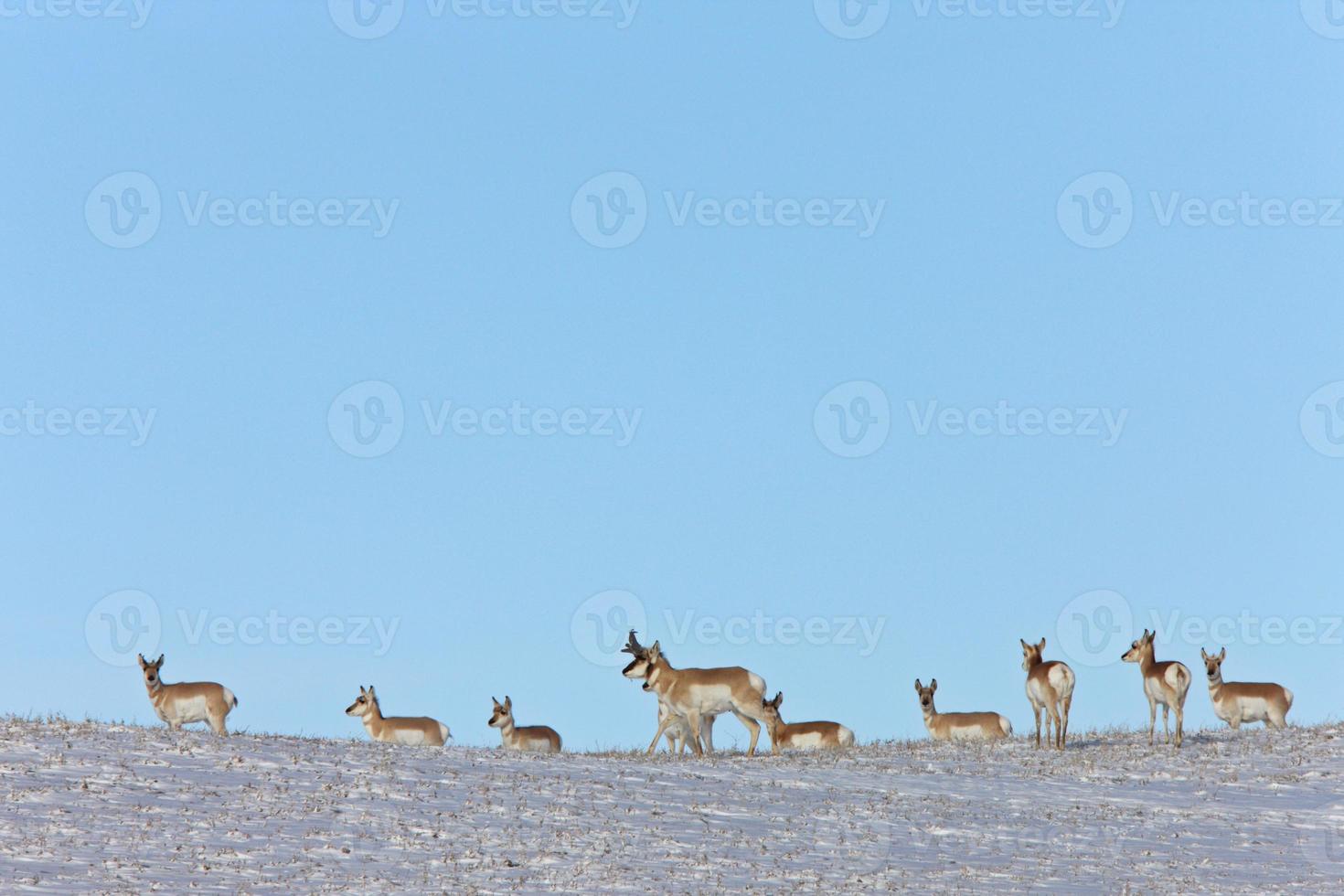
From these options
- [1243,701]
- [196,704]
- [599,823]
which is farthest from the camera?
[1243,701]

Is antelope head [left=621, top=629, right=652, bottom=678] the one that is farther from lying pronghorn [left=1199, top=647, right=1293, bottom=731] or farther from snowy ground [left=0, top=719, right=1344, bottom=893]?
lying pronghorn [left=1199, top=647, right=1293, bottom=731]

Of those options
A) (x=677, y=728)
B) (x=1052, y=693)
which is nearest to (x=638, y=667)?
(x=677, y=728)

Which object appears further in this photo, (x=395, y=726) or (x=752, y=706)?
(x=395, y=726)

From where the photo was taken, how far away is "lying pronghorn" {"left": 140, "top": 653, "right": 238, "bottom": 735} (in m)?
24.9

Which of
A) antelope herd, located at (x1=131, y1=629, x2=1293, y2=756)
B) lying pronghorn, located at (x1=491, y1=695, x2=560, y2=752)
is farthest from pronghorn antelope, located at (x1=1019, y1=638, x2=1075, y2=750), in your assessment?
lying pronghorn, located at (x1=491, y1=695, x2=560, y2=752)

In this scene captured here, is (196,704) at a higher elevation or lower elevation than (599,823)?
higher

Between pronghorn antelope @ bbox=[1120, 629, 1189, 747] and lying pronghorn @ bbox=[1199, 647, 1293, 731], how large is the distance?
1.11 metres

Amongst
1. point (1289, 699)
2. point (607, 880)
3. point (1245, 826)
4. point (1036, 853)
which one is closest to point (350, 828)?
point (607, 880)

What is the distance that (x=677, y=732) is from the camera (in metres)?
29.0

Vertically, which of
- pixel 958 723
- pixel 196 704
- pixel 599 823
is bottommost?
pixel 599 823

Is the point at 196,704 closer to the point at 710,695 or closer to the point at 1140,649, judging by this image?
the point at 710,695

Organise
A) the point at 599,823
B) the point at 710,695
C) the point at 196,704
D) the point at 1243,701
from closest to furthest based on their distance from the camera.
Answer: the point at 599,823 < the point at 196,704 < the point at 710,695 < the point at 1243,701

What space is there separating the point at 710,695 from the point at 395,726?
7349mm

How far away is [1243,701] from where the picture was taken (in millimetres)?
30531
